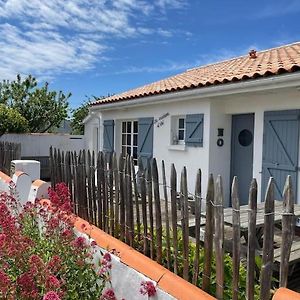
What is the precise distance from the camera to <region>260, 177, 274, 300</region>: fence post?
2.38 metres

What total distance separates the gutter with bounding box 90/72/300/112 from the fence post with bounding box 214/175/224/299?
148 inches

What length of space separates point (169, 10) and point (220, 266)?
10284mm

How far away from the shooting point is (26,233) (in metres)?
4.24

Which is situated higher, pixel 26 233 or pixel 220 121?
pixel 220 121

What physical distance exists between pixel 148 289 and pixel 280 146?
479 centimetres

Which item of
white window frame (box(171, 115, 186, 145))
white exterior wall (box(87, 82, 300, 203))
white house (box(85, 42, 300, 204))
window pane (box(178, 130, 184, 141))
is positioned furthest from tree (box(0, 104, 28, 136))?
window pane (box(178, 130, 184, 141))

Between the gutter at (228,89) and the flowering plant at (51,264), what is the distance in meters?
4.12

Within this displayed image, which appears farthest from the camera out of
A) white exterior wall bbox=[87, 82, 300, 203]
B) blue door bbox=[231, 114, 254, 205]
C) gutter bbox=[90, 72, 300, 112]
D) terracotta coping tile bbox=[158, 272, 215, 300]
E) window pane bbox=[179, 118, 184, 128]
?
window pane bbox=[179, 118, 184, 128]

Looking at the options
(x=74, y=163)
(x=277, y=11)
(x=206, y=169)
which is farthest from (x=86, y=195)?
(x=277, y=11)

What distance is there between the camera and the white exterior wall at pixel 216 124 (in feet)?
23.1

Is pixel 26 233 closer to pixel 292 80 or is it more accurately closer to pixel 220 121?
pixel 292 80

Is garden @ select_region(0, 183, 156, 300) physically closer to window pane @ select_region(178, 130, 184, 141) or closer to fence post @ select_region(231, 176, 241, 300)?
fence post @ select_region(231, 176, 241, 300)

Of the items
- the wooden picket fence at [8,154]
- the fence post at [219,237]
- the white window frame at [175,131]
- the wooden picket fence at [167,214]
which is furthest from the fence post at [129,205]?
the wooden picket fence at [8,154]

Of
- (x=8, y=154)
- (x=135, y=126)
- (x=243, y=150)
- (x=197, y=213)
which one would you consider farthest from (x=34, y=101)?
(x=197, y=213)
